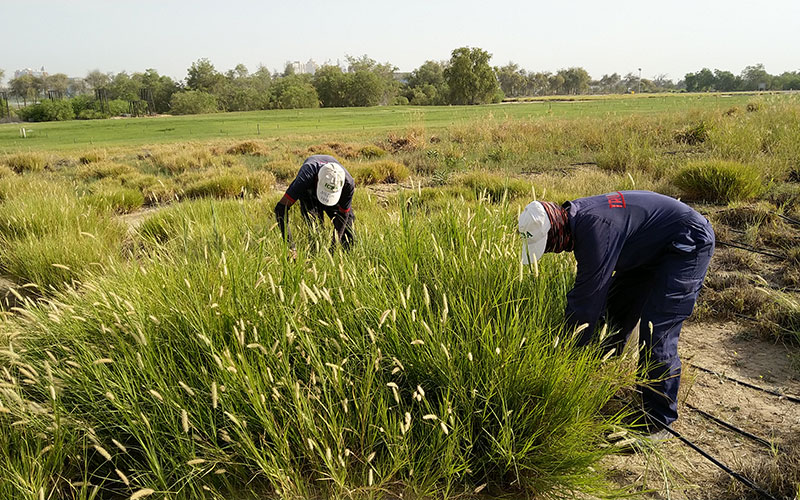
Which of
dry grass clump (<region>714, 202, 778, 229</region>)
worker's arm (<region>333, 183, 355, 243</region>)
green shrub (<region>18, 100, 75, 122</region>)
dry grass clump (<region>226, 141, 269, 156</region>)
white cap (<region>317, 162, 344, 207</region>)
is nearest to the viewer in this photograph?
white cap (<region>317, 162, 344, 207</region>)

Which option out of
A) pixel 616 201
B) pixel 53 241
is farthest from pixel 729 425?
pixel 53 241

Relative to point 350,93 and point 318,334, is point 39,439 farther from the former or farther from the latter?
point 350,93

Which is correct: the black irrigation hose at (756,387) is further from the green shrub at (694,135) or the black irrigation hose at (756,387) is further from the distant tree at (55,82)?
the distant tree at (55,82)

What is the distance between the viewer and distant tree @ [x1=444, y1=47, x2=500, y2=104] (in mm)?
77125

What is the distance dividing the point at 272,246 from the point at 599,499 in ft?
8.71

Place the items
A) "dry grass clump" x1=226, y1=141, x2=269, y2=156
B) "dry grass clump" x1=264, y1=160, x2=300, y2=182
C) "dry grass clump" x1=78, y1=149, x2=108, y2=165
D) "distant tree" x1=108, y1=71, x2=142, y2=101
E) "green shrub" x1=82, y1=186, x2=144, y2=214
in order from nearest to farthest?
"green shrub" x1=82, y1=186, x2=144, y2=214 < "dry grass clump" x1=264, y1=160, x2=300, y2=182 < "dry grass clump" x1=78, y1=149, x2=108, y2=165 < "dry grass clump" x1=226, y1=141, x2=269, y2=156 < "distant tree" x1=108, y1=71, x2=142, y2=101

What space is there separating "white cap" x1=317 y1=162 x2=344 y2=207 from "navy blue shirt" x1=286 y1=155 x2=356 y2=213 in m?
0.24

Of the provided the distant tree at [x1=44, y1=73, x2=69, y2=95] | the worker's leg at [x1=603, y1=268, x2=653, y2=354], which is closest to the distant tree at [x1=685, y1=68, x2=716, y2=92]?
the worker's leg at [x1=603, y1=268, x2=653, y2=354]

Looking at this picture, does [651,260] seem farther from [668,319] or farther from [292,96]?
[292,96]

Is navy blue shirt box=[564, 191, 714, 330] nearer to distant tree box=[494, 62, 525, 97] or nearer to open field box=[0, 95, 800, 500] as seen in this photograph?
open field box=[0, 95, 800, 500]

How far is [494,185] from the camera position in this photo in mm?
9055

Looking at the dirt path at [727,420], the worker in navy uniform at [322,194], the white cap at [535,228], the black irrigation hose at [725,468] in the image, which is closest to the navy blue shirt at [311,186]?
the worker in navy uniform at [322,194]

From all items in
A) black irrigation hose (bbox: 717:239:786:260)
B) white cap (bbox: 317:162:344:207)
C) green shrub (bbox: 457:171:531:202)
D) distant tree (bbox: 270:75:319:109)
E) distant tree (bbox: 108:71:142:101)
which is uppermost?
distant tree (bbox: 108:71:142:101)

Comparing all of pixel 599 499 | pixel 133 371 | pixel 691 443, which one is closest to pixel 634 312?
pixel 691 443
